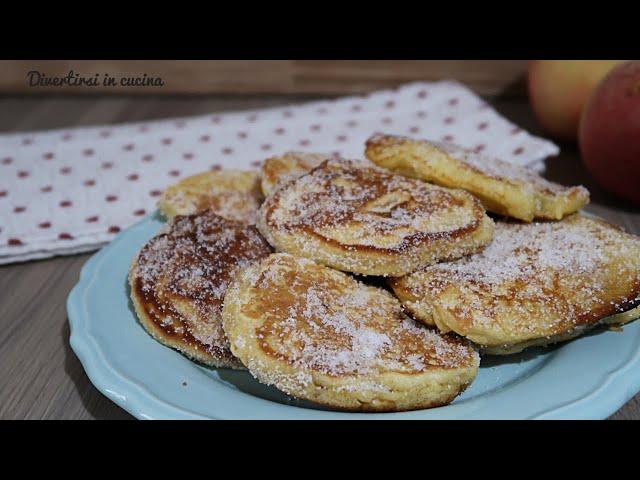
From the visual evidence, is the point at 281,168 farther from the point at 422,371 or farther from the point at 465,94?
the point at 465,94

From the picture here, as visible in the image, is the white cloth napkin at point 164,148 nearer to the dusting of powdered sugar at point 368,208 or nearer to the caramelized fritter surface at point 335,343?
the dusting of powdered sugar at point 368,208

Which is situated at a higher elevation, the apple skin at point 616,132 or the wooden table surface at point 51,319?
the apple skin at point 616,132

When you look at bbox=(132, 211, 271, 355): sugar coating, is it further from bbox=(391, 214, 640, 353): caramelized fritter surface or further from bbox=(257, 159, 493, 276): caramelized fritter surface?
bbox=(391, 214, 640, 353): caramelized fritter surface

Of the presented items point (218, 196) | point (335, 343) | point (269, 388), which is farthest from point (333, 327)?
point (218, 196)

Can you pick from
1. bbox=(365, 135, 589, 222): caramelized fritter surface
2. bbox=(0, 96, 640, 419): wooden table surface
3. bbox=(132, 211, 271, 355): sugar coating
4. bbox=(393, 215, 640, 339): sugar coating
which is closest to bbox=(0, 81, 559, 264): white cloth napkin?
bbox=(0, 96, 640, 419): wooden table surface

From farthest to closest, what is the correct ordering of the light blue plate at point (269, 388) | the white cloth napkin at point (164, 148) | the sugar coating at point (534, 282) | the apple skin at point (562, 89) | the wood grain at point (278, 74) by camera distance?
the wood grain at point (278, 74)
the apple skin at point (562, 89)
the white cloth napkin at point (164, 148)
the sugar coating at point (534, 282)
the light blue plate at point (269, 388)

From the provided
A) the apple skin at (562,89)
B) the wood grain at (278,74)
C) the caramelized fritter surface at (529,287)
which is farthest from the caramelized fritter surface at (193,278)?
the wood grain at (278,74)
